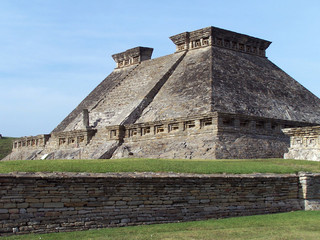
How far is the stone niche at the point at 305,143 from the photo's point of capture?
50.7 ft

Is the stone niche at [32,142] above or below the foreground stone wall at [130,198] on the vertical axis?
above

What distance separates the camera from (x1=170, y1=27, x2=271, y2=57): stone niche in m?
27.3

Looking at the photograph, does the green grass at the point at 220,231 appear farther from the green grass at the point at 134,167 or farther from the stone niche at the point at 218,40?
the stone niche at the point at 218,40

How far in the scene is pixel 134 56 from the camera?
3306cm

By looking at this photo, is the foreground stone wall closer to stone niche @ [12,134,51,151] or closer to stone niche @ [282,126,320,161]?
stone niche @ [282,126,320,161]

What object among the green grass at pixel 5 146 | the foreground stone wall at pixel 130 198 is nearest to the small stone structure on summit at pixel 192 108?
the green grass at pixel 5 146

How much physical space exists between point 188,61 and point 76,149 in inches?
309

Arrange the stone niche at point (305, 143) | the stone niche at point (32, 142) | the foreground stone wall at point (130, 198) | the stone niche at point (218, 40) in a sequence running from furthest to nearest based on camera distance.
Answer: the stone niche at point (218, 40), the stone niche at point (32, 142), the stone niche at point (305, 143), the foreground stone wall at point (130, 198)

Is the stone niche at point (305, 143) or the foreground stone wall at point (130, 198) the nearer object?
the foreground stone wall at point (130, 198)

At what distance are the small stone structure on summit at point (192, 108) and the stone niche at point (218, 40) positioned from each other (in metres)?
0.05

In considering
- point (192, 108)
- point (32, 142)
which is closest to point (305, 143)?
point (192, 108)

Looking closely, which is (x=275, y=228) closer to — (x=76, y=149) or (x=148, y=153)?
(x=148, y=153)

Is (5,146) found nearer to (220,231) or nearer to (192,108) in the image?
(192,108)

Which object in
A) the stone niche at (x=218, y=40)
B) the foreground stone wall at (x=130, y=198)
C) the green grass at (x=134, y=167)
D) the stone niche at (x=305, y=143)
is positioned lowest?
the foreground stone wall at (x=130, y=198)
